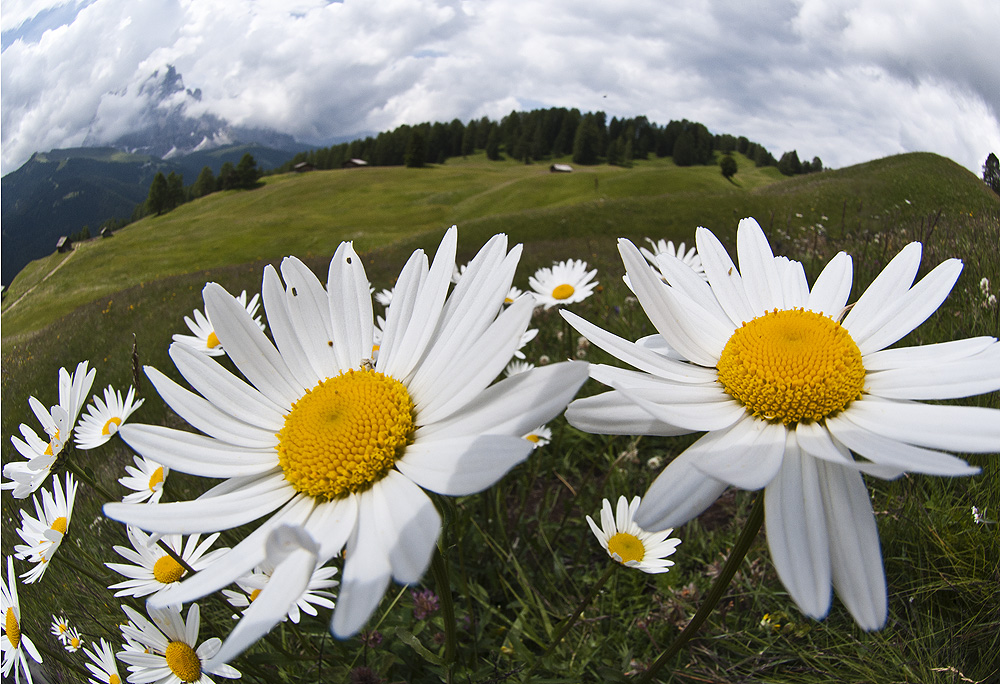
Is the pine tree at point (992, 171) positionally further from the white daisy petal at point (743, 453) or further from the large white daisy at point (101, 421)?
the large white daisy at point (101, 421)

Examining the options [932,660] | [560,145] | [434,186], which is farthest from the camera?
[560,145]

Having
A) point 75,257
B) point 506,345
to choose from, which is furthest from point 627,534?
point 75,257

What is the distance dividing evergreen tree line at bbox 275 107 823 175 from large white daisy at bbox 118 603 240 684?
67.0 metres

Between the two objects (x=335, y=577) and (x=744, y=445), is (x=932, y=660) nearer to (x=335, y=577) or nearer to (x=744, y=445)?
(x=744, y=445)

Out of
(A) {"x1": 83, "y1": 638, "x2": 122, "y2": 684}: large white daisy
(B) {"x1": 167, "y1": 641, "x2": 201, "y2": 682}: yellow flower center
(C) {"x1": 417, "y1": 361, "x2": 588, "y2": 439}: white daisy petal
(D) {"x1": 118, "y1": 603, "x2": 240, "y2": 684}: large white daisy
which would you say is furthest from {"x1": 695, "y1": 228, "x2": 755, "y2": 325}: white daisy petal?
(A) {"x1": 83, "y1": 638, "x2": 122, "y2": 684}: large white daisy

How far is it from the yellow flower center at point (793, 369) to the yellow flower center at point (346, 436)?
0.60 metres

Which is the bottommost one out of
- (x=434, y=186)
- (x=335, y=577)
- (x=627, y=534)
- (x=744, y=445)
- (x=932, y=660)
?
(x=335, y=577)

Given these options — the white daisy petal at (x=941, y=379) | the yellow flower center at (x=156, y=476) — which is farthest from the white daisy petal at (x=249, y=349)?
the yellow flower center at (x=156, y=476)

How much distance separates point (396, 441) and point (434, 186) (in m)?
49.5

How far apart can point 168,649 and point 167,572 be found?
264 mm

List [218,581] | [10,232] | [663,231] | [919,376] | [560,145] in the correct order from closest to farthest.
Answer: [218,581] < [919,376] < [663,231] < [10,232] < [560,145]

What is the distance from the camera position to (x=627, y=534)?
1.82m

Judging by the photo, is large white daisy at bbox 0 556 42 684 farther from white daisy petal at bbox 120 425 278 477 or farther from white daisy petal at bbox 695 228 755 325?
white daisy petal at bbox 695 228 755 325

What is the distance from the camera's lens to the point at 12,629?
1610mm
